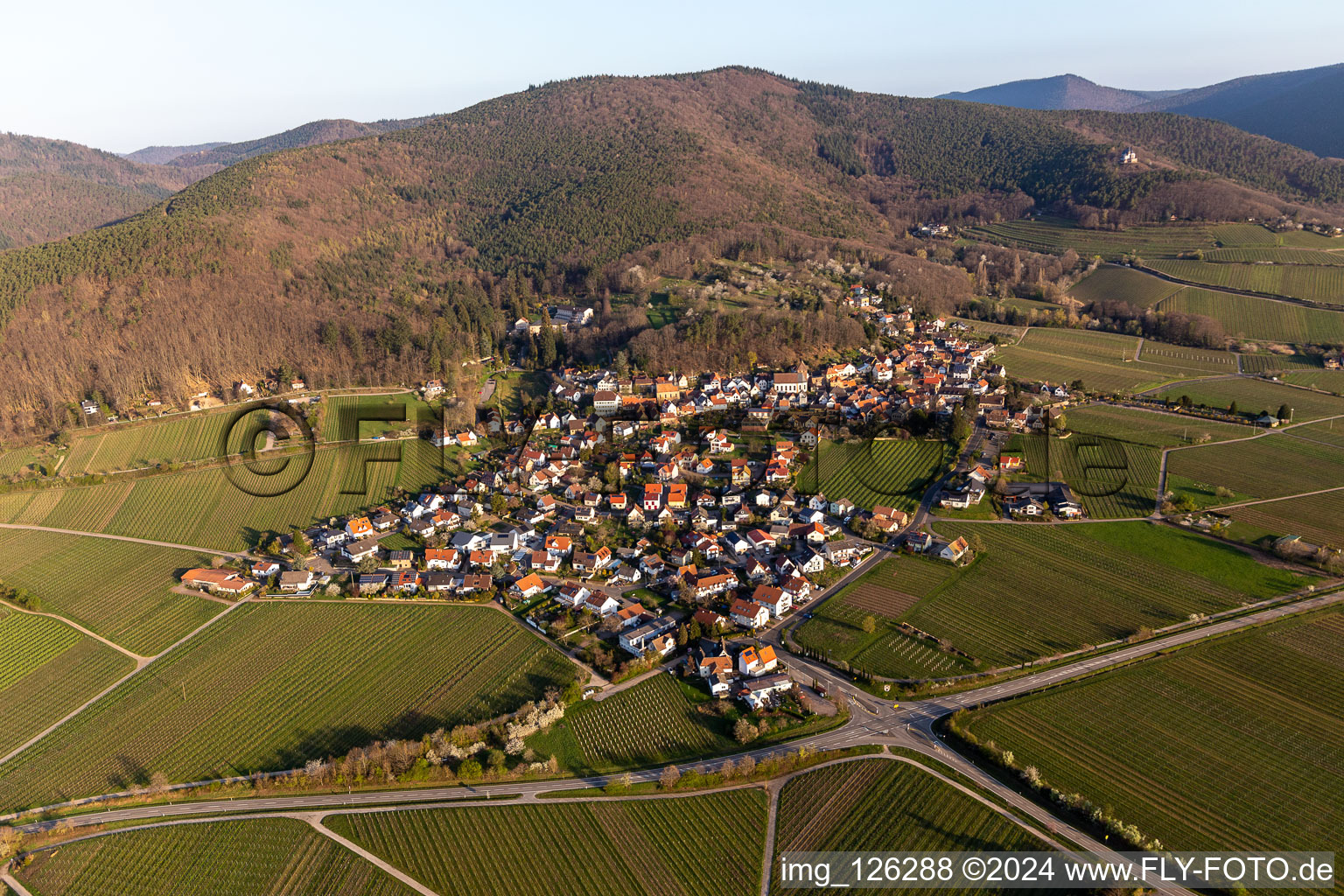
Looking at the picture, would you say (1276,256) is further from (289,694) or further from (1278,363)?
(289,694)

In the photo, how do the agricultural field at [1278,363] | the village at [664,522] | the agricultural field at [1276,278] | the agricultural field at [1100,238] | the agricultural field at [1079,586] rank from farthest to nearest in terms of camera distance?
the agricultural field at [1100,238]
the agricultural field at [1276,278]
the agricultural field at [1278,363]
the village at [664,522]
the agricultural field at [1079,586]

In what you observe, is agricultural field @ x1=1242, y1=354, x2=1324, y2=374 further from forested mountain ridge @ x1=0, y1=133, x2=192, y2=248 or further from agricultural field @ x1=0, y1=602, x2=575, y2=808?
forested mountain ridge @ x1=0, y1=133, x2=192, y2=248

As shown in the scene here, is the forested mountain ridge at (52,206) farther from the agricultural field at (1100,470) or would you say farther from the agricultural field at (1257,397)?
the agricultural field at (1257,397)

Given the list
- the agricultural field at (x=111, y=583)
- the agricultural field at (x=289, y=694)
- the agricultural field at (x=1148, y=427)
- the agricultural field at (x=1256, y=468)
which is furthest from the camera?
the agricultural field at (x=1148, y=427)

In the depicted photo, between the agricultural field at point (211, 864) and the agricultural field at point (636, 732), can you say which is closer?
the agricultural field at point (211, 864)

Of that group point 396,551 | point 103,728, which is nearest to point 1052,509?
point 396,551

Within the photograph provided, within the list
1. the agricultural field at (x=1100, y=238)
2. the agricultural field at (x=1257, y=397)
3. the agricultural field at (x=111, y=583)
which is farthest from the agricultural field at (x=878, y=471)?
the agricultural field at (x=1100, y=238)

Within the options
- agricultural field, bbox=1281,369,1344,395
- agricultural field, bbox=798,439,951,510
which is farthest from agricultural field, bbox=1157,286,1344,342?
agricultural field, bbox=798,439,951,510
